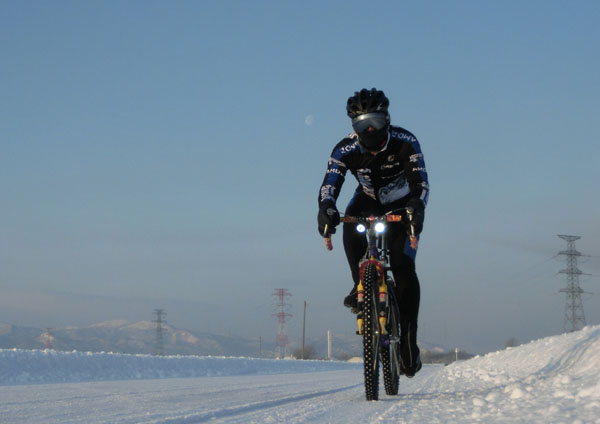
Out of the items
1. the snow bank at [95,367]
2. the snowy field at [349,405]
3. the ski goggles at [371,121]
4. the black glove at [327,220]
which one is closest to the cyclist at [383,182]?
the ski goggles at [371,121]

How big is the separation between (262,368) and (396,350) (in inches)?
728

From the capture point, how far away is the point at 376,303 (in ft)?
22.3

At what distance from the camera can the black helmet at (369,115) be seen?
6.95 metres

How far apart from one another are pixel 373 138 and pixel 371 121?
0.19 metres

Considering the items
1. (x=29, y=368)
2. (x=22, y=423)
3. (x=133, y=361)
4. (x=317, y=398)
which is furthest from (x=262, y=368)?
(x=22, y=423)

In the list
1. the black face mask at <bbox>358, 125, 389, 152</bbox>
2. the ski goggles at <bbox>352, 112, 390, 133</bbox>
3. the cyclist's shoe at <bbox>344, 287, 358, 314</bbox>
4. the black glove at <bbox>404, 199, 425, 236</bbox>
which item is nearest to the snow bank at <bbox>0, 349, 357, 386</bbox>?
the cyclist's shoe at <bbox>344, 287, 358, 314</bbox>

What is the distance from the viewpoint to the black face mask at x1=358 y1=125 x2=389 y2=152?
704 centimetres

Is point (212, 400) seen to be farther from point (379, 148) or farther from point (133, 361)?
point (133, 361)

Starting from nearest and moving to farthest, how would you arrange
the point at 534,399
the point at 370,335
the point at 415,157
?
the point at 534,399, the point at 370,335, the point at 415,157

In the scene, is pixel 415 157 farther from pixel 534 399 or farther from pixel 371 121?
pixel 534 399

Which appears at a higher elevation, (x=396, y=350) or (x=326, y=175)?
(x=326, y=175)

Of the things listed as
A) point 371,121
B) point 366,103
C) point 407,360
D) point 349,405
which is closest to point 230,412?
point 349,405

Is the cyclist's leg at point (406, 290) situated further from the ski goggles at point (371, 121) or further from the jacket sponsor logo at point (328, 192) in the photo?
the ski goggles at point (371, 121)

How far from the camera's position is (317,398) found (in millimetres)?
7469
